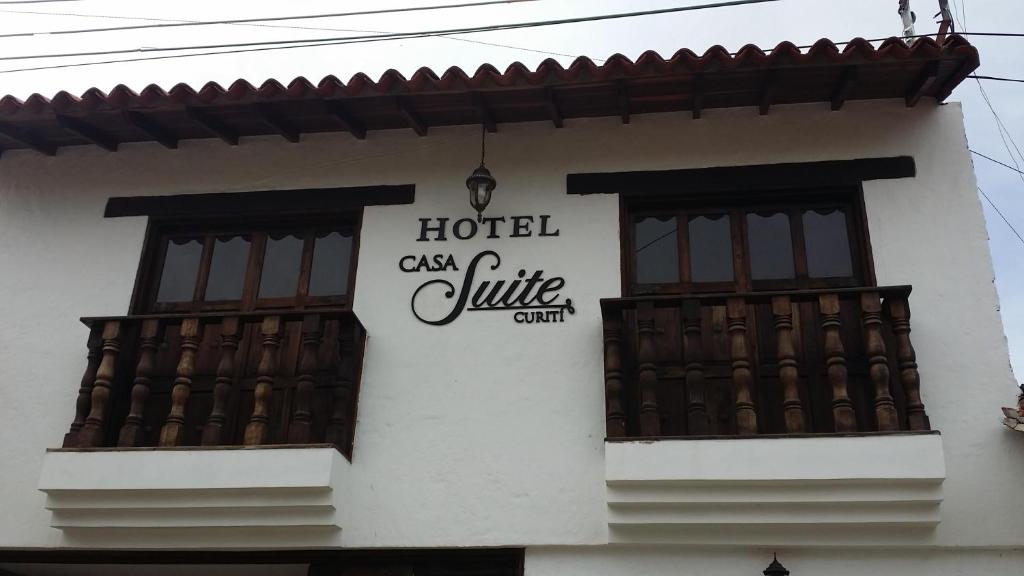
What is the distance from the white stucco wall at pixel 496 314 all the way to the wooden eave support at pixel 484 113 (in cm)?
12

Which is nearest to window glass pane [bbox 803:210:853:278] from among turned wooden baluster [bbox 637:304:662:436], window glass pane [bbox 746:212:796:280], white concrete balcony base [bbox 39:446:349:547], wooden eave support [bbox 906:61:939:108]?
window glass pane [bbox 746:212:796:280]

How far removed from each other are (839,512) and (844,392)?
67 centimetres

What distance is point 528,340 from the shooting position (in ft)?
19.8

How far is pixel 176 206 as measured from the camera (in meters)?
6.91

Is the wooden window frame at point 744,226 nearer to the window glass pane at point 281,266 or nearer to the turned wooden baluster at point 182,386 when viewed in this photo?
the window glass pane at point 281,266

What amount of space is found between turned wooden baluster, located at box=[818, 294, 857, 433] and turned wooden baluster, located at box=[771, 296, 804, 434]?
0.18m

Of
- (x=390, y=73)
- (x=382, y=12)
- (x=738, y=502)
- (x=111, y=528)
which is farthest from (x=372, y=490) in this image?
(x=382, y=12)

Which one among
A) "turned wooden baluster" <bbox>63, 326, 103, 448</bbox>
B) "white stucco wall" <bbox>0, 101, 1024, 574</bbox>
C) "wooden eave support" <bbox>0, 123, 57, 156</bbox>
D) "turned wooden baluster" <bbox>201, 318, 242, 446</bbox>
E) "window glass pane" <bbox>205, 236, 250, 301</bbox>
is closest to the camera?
"white stucco wall" <bbox>0, 101, 1024, 574</bbox>

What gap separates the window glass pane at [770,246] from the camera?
6.18 metres

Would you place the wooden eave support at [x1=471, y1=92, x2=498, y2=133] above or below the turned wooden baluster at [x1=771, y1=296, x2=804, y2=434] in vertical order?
above

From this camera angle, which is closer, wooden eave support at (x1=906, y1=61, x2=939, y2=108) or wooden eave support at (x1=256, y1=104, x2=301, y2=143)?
wooden eave support at (x1=906, y1=61, x2=939, y2=108)

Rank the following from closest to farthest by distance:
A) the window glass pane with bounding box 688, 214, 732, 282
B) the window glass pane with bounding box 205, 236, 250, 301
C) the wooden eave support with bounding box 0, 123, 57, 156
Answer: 1. the window glass pane with bounding box 688, 214, 732, 282
2. the window glass pane with bounding box 205, 236, 250, 301
3. the wooden eave support with bounding box 0, 123, 57, 156

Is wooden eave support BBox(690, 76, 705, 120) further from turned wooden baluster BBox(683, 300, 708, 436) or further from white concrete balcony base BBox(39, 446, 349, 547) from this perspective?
white concrete balcony base BBox(39, 446, 349, 547)

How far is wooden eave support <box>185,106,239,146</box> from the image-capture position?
647cm
